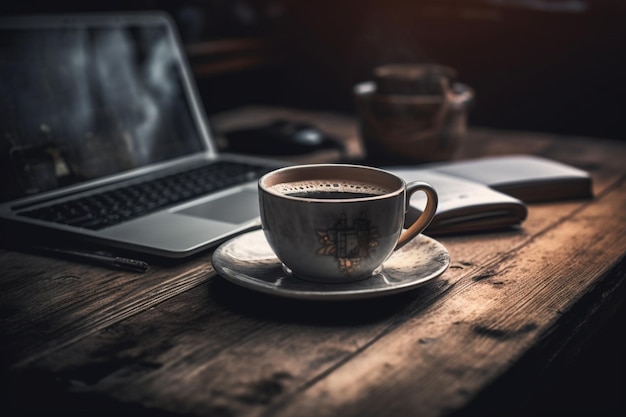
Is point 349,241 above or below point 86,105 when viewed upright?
below

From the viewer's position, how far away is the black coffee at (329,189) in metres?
0.75

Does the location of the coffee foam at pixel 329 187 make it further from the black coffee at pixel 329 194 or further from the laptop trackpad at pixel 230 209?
the laptop trackpad at pixel 230 209

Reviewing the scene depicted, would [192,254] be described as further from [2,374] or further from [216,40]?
[216,40]

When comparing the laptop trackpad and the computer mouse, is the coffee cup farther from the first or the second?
the computer mouse

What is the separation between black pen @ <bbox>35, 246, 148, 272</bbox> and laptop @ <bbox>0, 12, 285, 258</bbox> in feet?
0.09

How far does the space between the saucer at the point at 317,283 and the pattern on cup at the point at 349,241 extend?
3 cm

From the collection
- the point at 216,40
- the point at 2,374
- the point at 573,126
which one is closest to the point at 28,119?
the point at 2,374

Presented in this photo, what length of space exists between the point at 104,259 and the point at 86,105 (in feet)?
1.34

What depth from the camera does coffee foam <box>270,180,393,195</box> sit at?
2.51ft

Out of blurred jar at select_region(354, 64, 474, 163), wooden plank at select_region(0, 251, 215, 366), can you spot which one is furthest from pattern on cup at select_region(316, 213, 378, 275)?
blurred jar at select_region(354, 64, 474, 163)

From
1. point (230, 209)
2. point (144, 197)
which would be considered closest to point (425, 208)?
point (230, 209)

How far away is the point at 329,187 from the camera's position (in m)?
0.77

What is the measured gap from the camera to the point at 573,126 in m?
2.08

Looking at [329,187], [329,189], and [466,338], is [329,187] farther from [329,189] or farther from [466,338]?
[466,338]
